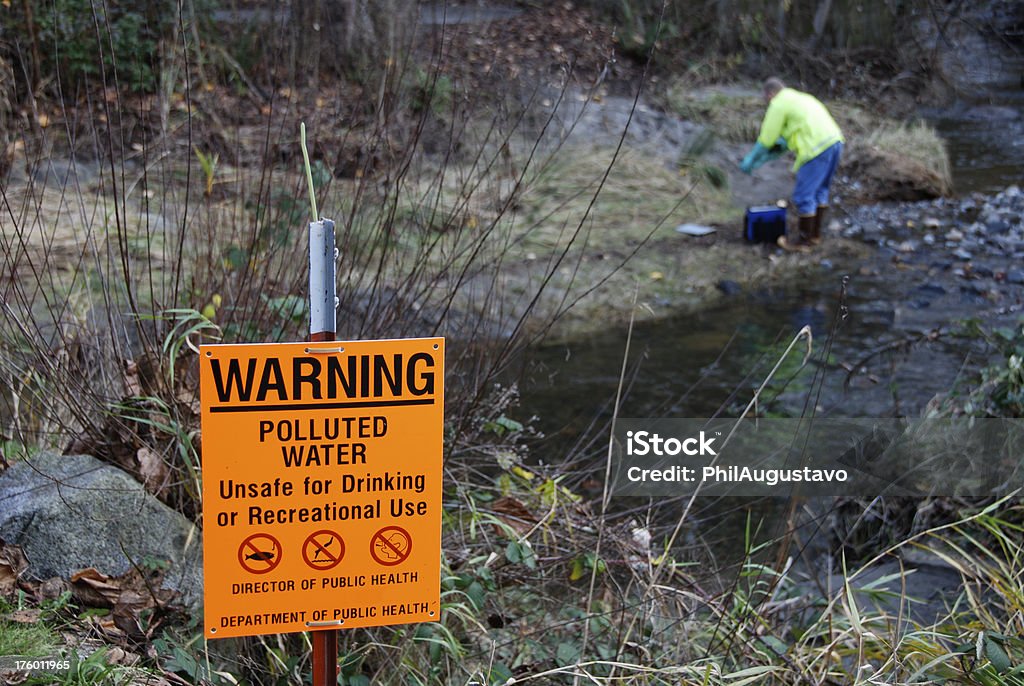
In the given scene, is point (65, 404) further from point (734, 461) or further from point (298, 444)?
point (734, 461)

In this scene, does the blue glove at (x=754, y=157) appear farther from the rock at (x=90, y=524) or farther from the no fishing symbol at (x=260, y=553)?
the no fishing symbol at (x=260, y=553)

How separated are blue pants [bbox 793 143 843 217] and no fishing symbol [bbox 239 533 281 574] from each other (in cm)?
866

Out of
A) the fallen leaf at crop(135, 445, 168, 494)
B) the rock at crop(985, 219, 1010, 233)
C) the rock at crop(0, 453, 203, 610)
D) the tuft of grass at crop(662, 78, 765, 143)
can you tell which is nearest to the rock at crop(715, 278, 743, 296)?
the rock at crop(985, 219, 1010, 233)

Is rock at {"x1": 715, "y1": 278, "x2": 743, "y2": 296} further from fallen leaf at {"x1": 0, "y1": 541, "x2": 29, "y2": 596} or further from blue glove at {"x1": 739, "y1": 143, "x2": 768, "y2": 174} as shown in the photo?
fallen leaf at {"x1": 0, "y1": 541, "x2": 29, "y2": 596}

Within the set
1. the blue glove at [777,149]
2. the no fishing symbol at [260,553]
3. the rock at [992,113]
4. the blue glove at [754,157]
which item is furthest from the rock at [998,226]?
the no fishing symbol at [260,553]

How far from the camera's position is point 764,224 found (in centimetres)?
985

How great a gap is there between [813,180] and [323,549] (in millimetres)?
8705

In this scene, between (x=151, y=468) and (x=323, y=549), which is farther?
(x=151, y=468)

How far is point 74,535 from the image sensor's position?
314 cm

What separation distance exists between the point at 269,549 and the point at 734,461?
9.56ft

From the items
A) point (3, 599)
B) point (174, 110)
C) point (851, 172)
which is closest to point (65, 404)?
point (3, 599)

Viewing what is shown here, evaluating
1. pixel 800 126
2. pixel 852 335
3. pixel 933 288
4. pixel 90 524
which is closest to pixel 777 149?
pixel 800 126

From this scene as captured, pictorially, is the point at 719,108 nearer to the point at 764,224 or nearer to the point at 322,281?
the point at 764,224

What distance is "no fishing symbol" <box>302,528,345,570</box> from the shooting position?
241cm
